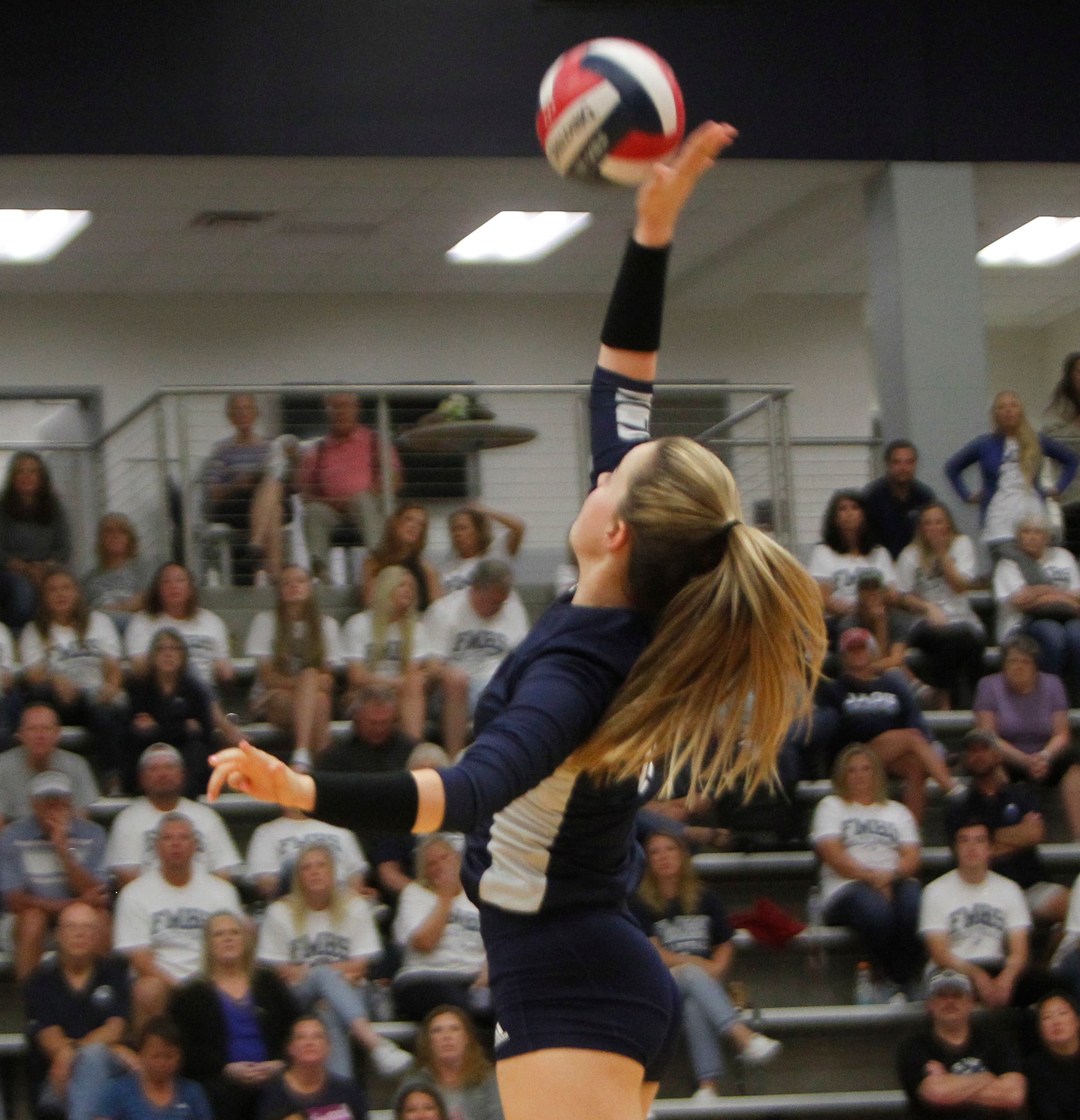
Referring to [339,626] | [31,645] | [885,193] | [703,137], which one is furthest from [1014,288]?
[703,137]

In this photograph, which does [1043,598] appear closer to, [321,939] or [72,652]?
[321,939]

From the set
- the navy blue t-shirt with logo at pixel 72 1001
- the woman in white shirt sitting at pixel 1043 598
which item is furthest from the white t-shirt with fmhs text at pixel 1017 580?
the navy blue t-shirt with logo at pixel 72 1001

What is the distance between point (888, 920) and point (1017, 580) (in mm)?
2388

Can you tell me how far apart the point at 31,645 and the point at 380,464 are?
2.50 metres

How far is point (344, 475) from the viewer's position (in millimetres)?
10031

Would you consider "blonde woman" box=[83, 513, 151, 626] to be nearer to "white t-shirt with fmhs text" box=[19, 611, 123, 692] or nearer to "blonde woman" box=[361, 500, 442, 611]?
"white t-shirt with fmhs text" box=[19, 611, 123, 692]

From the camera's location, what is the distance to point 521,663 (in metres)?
2.73

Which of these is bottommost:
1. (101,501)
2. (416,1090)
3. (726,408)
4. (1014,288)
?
(416,1090)

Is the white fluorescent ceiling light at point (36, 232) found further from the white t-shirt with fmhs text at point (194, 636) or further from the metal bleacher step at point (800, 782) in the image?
the white t-shirt with fmhs text at point (194, 636)

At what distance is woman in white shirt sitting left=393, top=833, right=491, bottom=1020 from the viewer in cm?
705

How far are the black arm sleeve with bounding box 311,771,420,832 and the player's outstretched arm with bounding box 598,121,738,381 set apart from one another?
3.27 feet

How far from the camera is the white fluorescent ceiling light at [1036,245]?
13.0 metres

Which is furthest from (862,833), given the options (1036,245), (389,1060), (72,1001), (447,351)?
(1036,245)

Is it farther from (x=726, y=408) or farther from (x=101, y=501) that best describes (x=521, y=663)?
(x=726, y=408)
